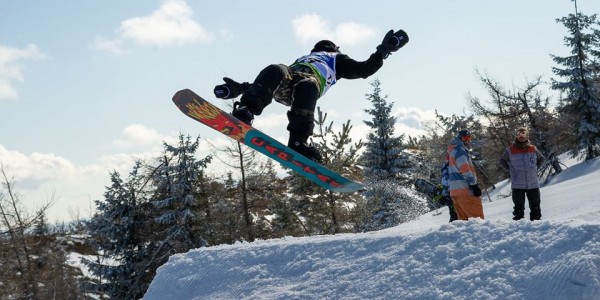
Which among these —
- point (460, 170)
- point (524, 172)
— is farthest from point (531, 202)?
point (460, 170)

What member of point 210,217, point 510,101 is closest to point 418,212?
point 210,217

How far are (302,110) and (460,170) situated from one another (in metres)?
2.44

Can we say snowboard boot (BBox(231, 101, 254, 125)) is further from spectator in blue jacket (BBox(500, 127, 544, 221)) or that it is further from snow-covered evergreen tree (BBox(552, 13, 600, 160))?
snow-covered evergreen tree (BBox(552, 13, 600, 160))

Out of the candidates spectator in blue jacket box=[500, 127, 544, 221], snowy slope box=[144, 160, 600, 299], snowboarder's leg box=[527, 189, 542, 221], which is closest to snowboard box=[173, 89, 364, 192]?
snowy slope box=[144, 160, 600, 299]

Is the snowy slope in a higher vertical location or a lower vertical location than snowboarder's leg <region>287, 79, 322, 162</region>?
lower

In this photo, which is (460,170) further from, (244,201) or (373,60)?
(244,201)

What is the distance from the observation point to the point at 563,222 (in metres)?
3.12

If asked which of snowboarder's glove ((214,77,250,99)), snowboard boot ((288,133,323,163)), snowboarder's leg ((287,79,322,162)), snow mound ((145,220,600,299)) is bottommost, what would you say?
snow mound ((145,220,600,299))

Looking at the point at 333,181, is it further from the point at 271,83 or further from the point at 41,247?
the point at 41,247

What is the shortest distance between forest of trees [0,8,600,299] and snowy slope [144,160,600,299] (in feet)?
50.2

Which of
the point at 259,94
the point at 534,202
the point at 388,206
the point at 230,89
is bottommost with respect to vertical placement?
the point at 534,202

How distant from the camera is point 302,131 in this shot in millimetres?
5039

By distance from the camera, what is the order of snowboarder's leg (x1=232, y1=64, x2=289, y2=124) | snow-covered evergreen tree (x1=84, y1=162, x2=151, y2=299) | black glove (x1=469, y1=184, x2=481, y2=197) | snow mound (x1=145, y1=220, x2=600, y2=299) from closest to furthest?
snow mound (x1=145, y1=220, x2=600, y2=299)
snowboarder's leg (x1=232, y1=64, x2=289, y2=124)
black glove (x1=469, y1=184, x2=481, y2=197)
snow-covered evergreen tree (x1=84, y1=162, x2=151, y2=299)

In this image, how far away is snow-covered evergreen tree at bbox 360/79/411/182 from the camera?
25.3 meters
